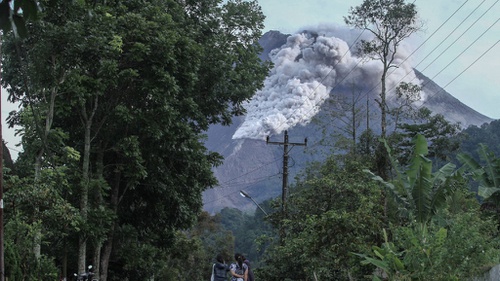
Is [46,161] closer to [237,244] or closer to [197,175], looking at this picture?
[197,175]

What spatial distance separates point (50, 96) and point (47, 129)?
146cm

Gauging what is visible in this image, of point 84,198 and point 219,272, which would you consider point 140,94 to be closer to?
point 84,198

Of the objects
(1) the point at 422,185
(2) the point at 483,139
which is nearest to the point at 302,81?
(2) the point at 483,139

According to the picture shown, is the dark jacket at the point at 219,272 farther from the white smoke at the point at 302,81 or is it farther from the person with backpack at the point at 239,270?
the white smoke at the point at 302,81

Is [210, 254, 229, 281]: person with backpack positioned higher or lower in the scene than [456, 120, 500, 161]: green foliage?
lower

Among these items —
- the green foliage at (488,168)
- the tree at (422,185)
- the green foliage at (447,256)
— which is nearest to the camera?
the green foliage at (447,256)

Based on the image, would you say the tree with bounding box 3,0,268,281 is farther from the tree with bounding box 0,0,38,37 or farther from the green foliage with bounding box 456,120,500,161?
the green foliage with bounding box 456,120,500,161

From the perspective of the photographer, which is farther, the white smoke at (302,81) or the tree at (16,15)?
the white smoke at (302,81)

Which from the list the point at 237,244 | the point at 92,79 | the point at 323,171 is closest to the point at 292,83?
the point at 237,244

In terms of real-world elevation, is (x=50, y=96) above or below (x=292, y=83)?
below

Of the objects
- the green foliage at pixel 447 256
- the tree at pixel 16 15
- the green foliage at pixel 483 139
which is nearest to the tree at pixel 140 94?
the green foliage at pixel 447 256

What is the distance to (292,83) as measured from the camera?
169375 mm

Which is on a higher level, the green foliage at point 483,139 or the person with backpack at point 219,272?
the green foliage at point 483,139

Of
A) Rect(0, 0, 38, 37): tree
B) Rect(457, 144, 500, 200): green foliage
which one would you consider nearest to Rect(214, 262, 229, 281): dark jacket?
Rect(457, 144, 500, 200): green foliage
